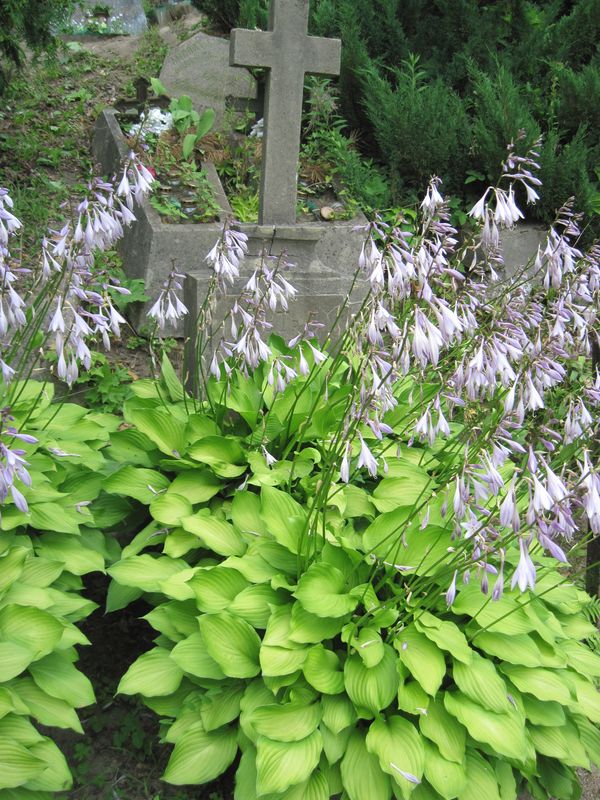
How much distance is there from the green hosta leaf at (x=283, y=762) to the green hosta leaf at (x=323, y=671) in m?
0.17

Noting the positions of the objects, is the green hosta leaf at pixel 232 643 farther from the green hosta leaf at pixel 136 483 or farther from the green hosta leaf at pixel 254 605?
the green hosta leaf at pixel 136 483

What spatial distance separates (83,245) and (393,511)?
1.51 metres

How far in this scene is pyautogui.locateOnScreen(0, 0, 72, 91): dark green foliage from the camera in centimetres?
608

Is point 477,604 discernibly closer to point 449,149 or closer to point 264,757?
point 264,757

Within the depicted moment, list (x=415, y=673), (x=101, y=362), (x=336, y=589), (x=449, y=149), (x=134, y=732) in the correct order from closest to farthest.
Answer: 1. (x=415, y=673)
2. (x=336, y=589)
3. (x=134, y=732)
4. (x=101, y=362)
5. (x=449, y=149)

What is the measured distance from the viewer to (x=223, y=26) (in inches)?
341

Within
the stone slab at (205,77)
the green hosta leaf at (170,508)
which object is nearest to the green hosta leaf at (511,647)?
the green hosta leaf at (170,508)

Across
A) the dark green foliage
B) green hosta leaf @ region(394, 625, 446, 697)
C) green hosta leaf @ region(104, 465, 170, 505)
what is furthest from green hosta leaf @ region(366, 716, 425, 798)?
the dark green foliage

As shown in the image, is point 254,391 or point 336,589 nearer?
point 336,589

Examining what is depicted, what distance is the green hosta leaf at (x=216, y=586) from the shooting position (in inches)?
113

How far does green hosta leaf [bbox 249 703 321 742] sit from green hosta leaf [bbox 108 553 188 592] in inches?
25.8

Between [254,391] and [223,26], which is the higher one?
[223,26]

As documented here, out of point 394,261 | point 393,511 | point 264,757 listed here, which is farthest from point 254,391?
point 264,757

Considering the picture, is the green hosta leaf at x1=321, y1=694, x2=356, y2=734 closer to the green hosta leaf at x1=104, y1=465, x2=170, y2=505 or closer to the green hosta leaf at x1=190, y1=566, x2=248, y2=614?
the green hosta leaf at x1=190, y1=566, x2=248, y2=614
